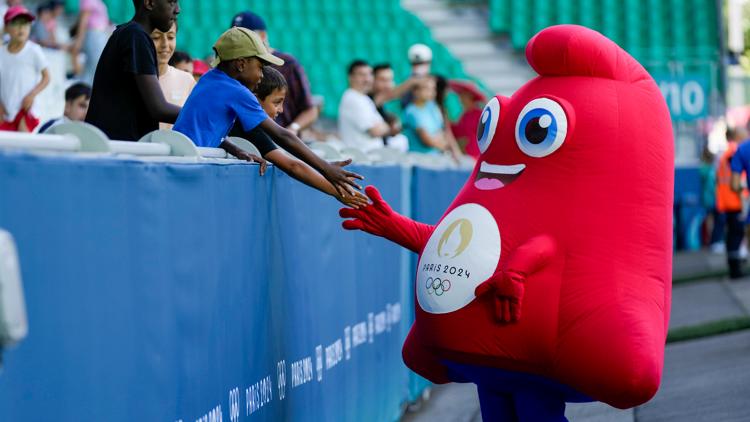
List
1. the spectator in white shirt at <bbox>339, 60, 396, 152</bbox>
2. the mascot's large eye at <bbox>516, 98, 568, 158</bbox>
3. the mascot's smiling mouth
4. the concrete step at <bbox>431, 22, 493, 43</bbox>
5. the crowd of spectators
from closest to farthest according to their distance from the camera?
the mascot's large eye at <bbox>516, 98, 568, 158</bbox>, the mascot's smiling mouth, the crowd of spectators, the spectator in white shirt at <bbox>339, 60, 396, 152</bbox>, the concrete step at <bbox>431, 22, 493, 43</bbox>

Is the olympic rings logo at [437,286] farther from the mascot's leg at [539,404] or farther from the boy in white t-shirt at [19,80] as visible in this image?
the boy in white t-shirt at [19,80]

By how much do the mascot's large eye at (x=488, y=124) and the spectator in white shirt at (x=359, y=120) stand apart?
511 cm

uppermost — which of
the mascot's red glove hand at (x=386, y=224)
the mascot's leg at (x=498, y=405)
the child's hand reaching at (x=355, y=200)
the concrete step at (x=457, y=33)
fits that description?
the child's hand reaching at (x=355, y=200)

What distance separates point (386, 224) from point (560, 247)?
0.85 metres

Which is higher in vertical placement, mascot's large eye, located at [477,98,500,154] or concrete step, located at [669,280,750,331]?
mascot's large eye, located at [477,98,500,154]

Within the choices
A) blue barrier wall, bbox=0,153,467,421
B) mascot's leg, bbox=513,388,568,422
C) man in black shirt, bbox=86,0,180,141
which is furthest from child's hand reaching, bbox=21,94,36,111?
mascot's leg, bbox=513,388,568,422

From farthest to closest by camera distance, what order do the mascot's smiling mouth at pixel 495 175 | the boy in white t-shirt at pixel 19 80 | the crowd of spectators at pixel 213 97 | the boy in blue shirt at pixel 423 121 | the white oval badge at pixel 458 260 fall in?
the boy in blue shirt at pixel 423 121, the boy in white t-shirt at pixel 19 80, the crowd of spectators at pixel 213 97, the mascot's smiling mouth at pixel 495 175, the white oval badge at pixel 458 260

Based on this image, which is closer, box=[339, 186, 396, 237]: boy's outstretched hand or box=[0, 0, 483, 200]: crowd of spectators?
box=[0, 0, 483, 200]: crowd of spectators

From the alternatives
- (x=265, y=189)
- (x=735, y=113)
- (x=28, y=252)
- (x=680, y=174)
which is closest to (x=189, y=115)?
(x=265, y=189)

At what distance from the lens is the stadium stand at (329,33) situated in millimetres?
22344

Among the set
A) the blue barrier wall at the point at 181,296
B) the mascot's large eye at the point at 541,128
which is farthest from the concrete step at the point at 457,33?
the mascot's large eye at the point at 541,128

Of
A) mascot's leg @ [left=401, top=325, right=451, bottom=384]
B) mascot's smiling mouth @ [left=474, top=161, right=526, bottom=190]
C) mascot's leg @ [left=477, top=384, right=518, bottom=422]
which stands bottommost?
mascot's leg @ [left=477, top=384, right=518, bottom=422]

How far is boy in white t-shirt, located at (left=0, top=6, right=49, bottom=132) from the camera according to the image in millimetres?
10453

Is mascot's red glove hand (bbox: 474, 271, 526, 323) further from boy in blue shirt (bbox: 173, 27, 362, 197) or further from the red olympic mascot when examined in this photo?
boy in blue shirt (bbox: 173, 27, 362, 197)
